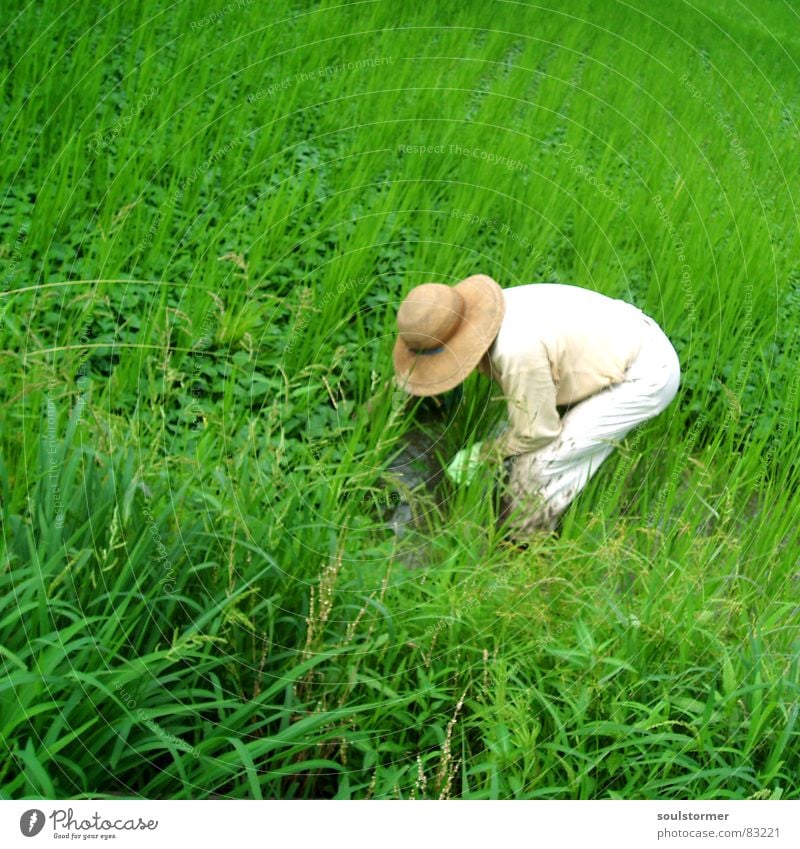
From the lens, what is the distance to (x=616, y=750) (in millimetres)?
1809

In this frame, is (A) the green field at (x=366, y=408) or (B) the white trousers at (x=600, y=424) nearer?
(A) the green field at (x=366, y=408)

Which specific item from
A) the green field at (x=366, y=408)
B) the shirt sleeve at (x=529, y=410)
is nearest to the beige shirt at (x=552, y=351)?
the shirt sleeve at (x=529, y=410)

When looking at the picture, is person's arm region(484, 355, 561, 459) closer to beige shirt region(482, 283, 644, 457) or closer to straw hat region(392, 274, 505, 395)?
beige shirt region(482, 283, 644, 457)

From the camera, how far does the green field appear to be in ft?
5.58

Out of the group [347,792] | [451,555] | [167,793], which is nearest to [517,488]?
[451,555]

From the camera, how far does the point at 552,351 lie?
263 cm

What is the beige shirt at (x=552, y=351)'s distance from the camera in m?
2.58

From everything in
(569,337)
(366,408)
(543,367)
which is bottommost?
(366,408)

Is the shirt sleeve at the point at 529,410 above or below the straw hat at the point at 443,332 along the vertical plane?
below

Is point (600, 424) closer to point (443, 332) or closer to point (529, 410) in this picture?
point (529, 410)

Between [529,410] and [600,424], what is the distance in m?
0.27

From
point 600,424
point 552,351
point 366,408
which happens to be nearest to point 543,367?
point 552,351

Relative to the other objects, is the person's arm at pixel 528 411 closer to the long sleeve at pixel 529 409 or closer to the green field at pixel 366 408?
the long sleeve at pixel 529 409

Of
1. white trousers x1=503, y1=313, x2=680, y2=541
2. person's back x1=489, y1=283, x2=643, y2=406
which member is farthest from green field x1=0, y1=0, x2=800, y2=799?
person's back x1=489, y1=283, x2=643, y2=406
